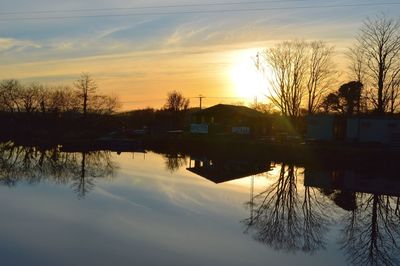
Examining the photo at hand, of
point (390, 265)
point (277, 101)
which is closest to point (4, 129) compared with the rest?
point (277, 101)

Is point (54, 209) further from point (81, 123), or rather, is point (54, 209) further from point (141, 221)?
point (81, 123)

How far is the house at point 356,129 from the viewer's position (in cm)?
3409

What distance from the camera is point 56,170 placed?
25047mm

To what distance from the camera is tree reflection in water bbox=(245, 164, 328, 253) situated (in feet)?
38.1

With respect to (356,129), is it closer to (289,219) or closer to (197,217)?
(289,219)

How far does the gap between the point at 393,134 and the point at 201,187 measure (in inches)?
800

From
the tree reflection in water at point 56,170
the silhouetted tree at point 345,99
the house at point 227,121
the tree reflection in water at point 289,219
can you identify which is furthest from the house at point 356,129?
the tree reflection in water at point 56,170

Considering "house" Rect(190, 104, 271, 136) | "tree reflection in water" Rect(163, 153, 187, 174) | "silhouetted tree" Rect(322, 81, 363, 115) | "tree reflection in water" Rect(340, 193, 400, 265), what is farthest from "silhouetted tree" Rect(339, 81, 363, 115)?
"tree reflection in water" Rect(340, 193, 400, 265)

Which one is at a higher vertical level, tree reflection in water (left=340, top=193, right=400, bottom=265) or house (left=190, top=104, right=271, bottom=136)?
house (left=190, top=104, right=271, bottom=136)

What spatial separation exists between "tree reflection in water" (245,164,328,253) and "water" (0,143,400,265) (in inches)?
1.3

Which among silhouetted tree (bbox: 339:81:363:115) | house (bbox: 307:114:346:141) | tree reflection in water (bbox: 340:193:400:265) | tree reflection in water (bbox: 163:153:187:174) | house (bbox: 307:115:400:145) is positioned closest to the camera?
tree reflection in water (bbox: 340:193:400:265)

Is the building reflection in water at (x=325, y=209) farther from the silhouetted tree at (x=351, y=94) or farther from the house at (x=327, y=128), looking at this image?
the silhouetted tree at (x=351, y=94)

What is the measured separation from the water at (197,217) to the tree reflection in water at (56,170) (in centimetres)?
9

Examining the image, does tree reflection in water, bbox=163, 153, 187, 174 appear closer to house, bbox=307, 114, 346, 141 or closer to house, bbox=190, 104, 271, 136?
house, bbox=190, 104, 271, 136
